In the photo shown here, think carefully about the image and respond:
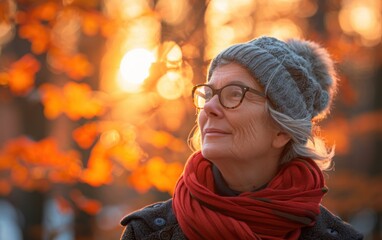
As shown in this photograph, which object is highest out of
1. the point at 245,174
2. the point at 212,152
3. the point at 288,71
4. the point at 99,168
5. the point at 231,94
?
the point at 288,71

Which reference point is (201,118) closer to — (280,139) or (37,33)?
(280,139)

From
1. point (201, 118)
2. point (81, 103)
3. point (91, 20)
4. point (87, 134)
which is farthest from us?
point (81, 103)

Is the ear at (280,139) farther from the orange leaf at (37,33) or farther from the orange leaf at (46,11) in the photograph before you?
the orange leaf at (37,33)

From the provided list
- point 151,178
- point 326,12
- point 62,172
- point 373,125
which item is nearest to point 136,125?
point 151,178

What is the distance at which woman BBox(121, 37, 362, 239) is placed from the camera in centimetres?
276

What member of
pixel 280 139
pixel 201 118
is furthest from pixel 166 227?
pixel 280 139

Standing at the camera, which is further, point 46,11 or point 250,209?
point 46,11

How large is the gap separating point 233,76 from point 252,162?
40 cm

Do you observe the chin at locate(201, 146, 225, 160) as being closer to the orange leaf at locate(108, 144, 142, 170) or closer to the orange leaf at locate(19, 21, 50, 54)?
the orange leaf at locate(108, 144, 142, 170)

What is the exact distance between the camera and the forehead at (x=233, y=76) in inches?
111

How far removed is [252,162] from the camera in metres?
2.87

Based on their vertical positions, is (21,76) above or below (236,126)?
below

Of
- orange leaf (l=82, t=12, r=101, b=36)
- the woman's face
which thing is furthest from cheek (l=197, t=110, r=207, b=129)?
orange leaf (l=82, t=12, r=101, b=36)

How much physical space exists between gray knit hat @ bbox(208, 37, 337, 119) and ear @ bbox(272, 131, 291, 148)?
0.31 feet
